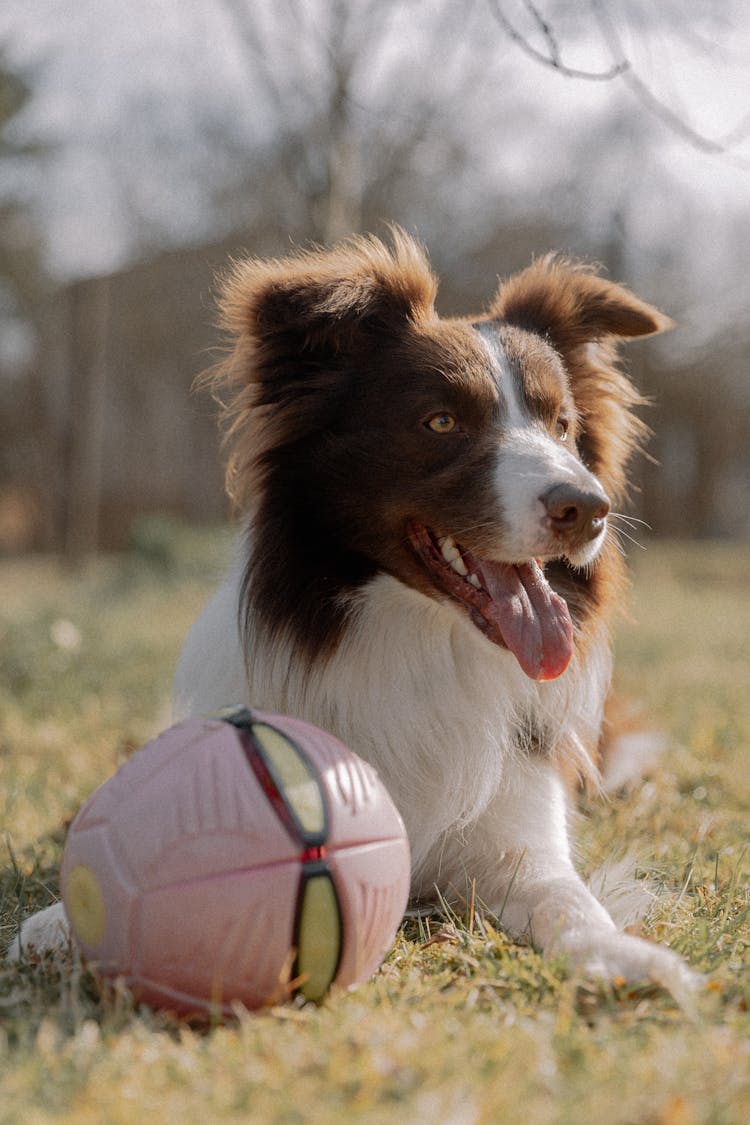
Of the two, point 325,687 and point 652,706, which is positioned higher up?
point 325,687

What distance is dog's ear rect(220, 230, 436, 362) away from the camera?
3658 mm

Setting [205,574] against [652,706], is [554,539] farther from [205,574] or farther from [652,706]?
[205,574]

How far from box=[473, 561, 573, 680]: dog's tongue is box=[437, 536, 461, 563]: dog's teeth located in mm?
96

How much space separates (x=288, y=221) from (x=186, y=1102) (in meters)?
11.7

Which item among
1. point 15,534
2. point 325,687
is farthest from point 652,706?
point 15,534

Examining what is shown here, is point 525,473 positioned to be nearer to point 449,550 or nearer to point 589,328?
point 449,550

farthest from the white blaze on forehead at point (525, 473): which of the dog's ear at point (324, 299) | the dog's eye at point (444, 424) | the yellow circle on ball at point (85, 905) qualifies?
the yellow circle on ball at point (85, 905)

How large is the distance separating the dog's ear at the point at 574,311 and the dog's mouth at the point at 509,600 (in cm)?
108

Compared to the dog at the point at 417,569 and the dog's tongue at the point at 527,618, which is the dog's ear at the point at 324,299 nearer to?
the dog at the point at 417,569

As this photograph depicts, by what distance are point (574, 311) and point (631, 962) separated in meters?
2.47

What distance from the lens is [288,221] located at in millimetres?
12586

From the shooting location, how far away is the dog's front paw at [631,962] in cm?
257

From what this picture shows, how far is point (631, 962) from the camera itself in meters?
2.67

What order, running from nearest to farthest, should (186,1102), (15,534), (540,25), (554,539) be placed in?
(186,1102) < (554,539) < (540,25) < (15,534)
